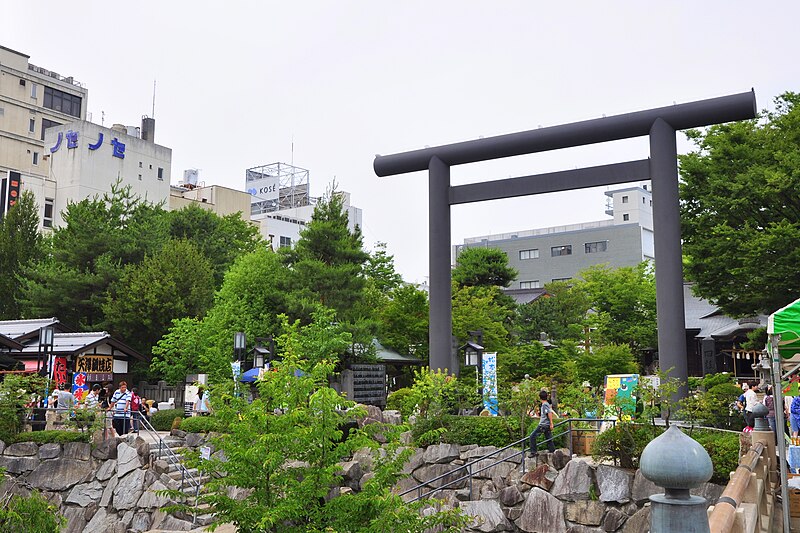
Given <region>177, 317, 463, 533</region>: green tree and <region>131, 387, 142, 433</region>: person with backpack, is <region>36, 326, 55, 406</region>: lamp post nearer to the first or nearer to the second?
<region>131, 387, 142, 433</region>: person with backpack

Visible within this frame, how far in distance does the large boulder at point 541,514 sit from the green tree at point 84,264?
2937cm

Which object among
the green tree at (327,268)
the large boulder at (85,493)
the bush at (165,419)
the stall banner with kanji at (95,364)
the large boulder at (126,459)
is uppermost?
the green tree at (327,268)

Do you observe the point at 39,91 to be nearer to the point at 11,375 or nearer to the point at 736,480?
the point at 11,375

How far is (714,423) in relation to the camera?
1814 centimetres

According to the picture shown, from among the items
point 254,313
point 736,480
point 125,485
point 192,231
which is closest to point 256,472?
point 736,480

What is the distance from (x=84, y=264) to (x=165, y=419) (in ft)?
59.1

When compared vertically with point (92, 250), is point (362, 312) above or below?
below

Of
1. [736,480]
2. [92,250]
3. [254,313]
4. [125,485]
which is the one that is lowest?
[125,485]

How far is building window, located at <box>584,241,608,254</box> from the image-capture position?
8075 cm

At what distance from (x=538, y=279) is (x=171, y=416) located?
6131 centimetres

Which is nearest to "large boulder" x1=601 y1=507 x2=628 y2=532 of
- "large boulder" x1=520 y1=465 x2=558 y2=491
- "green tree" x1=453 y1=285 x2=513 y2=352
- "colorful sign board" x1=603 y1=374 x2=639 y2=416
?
"large boulder" x1=520 y1=465 x2=558 y2=491

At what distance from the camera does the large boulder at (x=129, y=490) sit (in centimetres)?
2242

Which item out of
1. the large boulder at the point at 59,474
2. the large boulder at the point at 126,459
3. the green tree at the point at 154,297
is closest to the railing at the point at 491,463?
the large boulder at the point at 126,459

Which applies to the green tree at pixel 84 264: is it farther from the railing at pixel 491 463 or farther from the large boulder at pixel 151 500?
the railing at pixel 491 463
